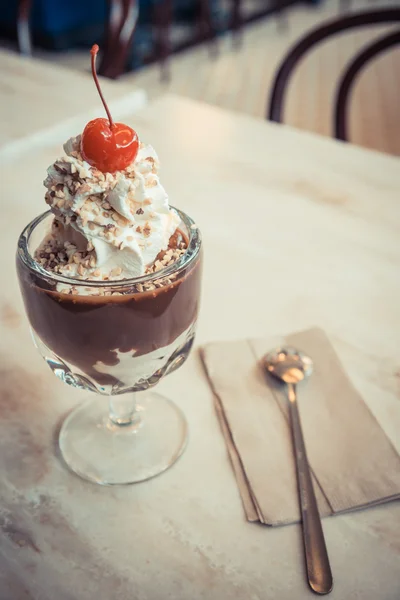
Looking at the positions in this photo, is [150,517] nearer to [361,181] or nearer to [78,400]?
[78,400]

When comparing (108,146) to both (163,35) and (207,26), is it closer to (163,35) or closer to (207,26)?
(163,35)

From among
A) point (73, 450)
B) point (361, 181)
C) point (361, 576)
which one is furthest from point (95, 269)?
point (361, 181)

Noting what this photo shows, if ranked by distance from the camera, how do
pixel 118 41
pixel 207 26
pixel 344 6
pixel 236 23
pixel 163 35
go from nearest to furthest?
pixel 118 41 < pixel 163 35 < pixel 207 26 < pixel 236 23 < pixel 344 6

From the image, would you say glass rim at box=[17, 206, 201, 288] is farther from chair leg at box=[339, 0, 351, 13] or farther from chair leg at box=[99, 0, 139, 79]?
chair leg at box=[339, 0, 351, 13]

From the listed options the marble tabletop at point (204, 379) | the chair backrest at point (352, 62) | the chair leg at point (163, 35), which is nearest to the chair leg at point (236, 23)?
the chair leg at point (163, 35)

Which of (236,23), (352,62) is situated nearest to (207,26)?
(236,23)

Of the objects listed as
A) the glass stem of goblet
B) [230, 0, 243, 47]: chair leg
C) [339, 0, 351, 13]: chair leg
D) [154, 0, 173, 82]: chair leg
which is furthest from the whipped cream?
[339, 0, 351, 13]: chair leg
